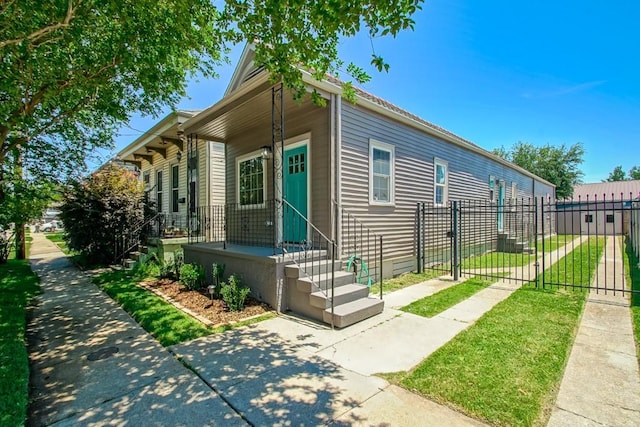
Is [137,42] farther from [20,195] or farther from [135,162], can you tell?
[135,162]

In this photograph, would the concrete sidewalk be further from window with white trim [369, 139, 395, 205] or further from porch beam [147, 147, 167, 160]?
porch beam [147, 147, 167, 160]

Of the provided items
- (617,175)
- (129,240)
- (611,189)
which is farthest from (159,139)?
(617,175)

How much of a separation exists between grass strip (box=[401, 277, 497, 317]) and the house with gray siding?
0.80 metres

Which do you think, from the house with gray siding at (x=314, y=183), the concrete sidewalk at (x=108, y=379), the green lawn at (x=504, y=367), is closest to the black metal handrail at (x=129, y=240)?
the house with gray siding at (x=314, y=183)

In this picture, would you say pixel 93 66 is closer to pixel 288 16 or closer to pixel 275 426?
pixel 288 16

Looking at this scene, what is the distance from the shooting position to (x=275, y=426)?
2.31m

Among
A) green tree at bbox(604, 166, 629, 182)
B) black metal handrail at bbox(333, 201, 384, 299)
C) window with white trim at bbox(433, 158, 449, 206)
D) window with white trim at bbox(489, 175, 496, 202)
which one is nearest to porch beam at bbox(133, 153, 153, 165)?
black metal handrail at bbox(333, 201, 384, 299)

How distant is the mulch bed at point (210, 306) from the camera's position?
4919 millimetres

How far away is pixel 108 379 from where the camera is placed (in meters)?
3.08

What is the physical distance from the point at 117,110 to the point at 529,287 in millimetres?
10440

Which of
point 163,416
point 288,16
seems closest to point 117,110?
point 288,16

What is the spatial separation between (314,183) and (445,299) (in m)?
3.58

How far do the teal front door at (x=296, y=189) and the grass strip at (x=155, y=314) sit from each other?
2816 millimetres

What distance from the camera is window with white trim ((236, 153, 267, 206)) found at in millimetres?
8047
